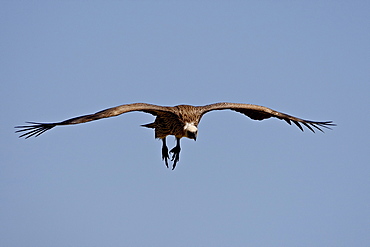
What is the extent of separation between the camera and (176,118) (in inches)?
861

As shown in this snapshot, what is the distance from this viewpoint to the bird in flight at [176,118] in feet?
64.1

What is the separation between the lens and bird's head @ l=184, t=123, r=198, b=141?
2134 cm

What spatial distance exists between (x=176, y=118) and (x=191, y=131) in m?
0.73

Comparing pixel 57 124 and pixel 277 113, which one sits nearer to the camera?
pixel 57 124

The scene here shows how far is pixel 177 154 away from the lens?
916 inches

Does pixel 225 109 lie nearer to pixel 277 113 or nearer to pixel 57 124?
pixel 277 113

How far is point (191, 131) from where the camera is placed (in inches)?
840

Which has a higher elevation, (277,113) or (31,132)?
(277,113)

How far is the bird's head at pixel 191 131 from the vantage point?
21344mm

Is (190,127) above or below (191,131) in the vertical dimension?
above

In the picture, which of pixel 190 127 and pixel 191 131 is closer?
pixel 191 131

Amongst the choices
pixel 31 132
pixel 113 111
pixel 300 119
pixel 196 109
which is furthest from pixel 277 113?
pixel 31 132

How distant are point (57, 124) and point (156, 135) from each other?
4509 mm

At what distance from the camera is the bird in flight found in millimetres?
19547
